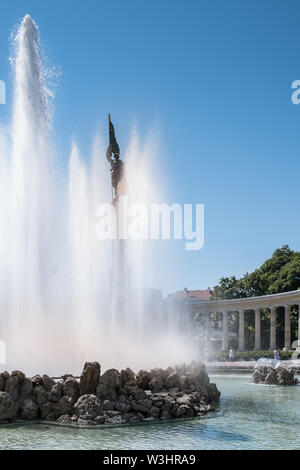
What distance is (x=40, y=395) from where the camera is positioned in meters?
20.0

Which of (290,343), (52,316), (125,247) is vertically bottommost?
(290,343)

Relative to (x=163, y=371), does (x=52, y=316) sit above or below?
above

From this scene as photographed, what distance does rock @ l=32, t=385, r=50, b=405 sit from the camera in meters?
19.9

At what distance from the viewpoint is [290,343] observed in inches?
3000

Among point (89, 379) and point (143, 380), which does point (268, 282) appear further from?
point (89, 379)

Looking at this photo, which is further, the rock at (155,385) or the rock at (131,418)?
the rock at (155,385)

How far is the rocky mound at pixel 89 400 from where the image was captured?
19297 millimetres

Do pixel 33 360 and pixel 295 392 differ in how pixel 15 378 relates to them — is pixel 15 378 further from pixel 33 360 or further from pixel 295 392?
pixel 295 392

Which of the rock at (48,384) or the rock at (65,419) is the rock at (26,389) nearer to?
the rock at (48,384)

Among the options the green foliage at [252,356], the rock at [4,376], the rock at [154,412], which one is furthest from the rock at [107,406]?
the green foliage at [252,356]

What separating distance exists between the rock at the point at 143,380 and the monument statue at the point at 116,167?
16.2m

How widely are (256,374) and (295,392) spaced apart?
6.15 metres

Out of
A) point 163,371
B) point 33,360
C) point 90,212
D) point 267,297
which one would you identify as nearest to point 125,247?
point 90,212

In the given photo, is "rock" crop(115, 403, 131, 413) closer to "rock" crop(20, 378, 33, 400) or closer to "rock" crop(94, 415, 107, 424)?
"rock" crop(94, 415, 107, 424)
